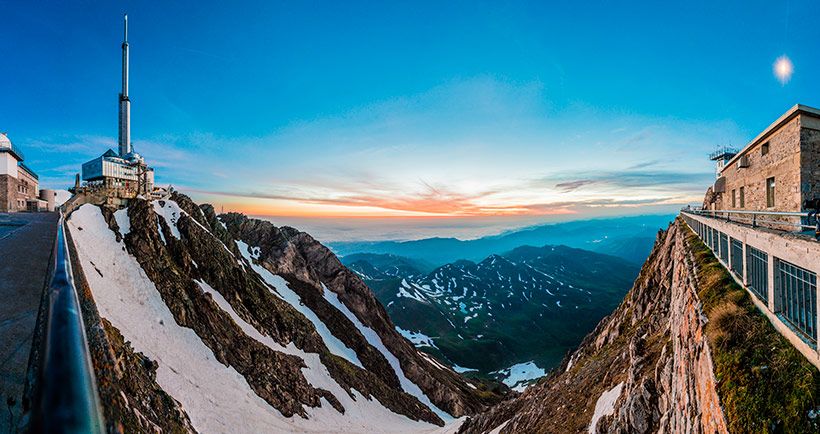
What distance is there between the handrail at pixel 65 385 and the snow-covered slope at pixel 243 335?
17564 mm

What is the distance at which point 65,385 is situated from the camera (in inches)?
67.2

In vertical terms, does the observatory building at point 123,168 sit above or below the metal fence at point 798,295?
above

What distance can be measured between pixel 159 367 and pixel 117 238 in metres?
20.5

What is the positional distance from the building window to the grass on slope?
1596 cm

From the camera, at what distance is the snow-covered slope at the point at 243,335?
2919 cm

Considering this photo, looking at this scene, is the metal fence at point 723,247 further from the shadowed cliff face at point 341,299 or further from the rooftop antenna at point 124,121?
the rooftop antenna at point 124,121

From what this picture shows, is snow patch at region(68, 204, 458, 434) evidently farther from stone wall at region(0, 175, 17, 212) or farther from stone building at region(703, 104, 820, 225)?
stone building at region(703, 104, 820, 225)

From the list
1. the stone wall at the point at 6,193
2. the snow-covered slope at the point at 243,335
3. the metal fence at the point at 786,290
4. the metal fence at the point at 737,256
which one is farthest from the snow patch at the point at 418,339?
the metal fence at the point at 786,290

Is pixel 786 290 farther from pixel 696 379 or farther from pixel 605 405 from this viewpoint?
pixel 605 405

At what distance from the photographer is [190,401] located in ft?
83.1

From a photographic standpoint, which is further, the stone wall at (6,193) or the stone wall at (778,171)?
the stone wall at (6,193)

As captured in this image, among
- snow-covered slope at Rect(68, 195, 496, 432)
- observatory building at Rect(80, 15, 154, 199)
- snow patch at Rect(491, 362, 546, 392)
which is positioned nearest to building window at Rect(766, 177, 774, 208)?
snow-covered slope at Rect(68, 195, 496, 432)

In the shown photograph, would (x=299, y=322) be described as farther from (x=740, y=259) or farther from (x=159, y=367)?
(x=740, y=259)

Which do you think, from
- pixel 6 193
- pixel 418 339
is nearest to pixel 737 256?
pixel 6 193
